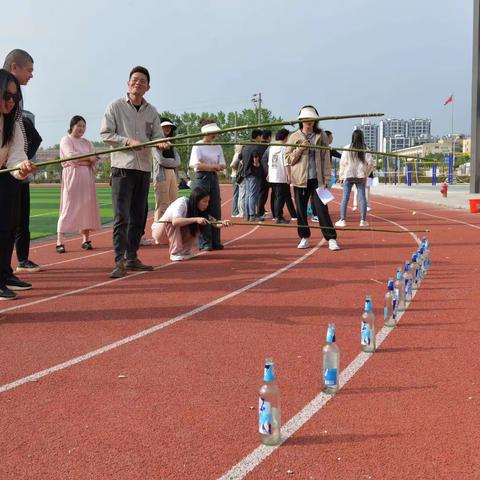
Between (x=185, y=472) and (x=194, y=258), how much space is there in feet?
21.4

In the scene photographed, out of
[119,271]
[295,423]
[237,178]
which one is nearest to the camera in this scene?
[295,423]

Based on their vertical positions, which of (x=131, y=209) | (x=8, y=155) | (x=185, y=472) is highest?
(x=8, y=155)

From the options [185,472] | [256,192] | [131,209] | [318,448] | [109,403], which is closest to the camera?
[185,472]

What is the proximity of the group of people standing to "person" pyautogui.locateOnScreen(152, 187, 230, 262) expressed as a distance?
1 cm

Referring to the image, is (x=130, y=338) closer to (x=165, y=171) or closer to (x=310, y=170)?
(x=310, y=170)

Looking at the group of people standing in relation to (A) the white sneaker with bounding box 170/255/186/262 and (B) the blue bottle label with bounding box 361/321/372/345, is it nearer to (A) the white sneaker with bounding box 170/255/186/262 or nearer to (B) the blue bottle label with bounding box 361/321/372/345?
(A) the white sneaker with bounding box 170/255/186/262

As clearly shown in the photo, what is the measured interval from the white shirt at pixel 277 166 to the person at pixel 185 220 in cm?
488

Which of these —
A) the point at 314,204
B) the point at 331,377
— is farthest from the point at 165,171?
the point at 331,377

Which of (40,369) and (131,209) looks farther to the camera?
(131,209)

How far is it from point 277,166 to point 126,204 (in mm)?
6781

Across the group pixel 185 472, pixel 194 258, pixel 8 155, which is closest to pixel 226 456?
pixel 185 472

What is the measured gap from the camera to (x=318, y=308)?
5785 mm

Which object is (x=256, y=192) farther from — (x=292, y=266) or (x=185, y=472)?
(x=185, y=472)

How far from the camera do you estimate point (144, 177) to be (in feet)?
25.3
